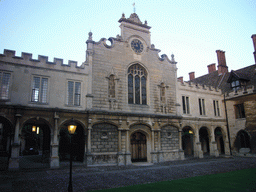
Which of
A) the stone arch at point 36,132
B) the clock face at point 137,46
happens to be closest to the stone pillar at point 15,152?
the stone arch at point 36,132

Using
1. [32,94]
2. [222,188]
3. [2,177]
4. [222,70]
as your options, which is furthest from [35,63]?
[222,70]

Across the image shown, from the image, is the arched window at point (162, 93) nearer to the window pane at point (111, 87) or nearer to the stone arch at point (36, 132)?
A: the window pane at point (111, 87)

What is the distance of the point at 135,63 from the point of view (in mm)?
23984

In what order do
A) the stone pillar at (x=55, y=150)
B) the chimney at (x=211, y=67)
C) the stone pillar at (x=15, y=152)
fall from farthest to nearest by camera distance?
the chimney at (x=211, y=67), the stone pillar at (x=55, y=150), the stone pillar at (x=15, y=152)

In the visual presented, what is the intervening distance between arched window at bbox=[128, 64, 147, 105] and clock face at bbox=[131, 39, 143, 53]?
5.99 ft

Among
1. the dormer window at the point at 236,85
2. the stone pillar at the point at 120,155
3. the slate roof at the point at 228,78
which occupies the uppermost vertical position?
the slate roof at the point at 228,78

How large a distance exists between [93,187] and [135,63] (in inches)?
620

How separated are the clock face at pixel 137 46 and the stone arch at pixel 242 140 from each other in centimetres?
1821

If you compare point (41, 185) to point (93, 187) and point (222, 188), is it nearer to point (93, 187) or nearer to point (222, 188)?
point (93, 187)

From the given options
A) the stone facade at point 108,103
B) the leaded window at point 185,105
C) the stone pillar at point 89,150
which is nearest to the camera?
the stone facade at point 108,103

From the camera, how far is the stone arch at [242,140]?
27836 millimetres

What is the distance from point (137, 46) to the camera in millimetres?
24562

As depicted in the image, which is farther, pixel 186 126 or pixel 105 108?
pixel 186 126

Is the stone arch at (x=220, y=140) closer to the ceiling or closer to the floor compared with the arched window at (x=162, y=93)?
closer to the floor
